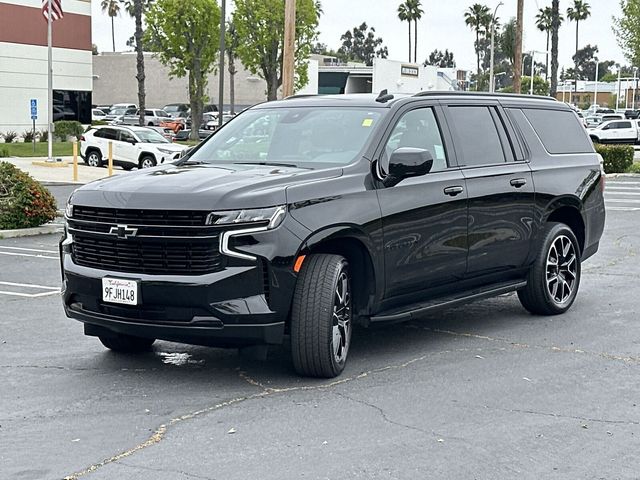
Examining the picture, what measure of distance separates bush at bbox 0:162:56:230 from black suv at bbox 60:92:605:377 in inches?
302

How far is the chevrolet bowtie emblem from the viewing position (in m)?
6.38

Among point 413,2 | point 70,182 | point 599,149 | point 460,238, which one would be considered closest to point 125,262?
point 460,238

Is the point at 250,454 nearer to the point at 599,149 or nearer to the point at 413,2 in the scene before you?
the point at 599,149

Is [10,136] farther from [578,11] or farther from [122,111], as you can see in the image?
[578,11]

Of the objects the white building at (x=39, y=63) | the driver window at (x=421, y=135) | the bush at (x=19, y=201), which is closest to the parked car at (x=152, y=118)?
the white building at (x=39, y=63)

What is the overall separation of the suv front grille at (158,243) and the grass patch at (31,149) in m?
33.6

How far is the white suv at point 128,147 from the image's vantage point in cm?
3422

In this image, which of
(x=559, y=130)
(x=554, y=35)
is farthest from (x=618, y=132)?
(x=559, y=130)

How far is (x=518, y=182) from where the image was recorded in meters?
8.58

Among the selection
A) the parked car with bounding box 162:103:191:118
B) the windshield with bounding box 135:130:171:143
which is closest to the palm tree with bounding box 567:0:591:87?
the parked car with bounding box 162:103:191:118

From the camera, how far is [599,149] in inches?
1316

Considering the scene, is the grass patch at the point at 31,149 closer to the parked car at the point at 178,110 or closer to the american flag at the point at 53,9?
the american flag at the point at 53,9

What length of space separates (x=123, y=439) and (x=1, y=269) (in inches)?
279

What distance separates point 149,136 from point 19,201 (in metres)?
20.2
